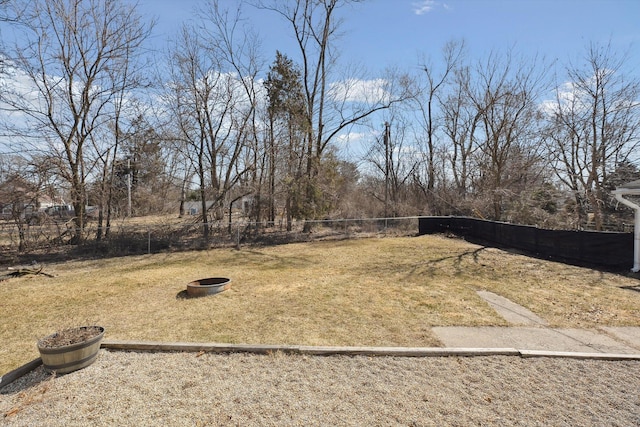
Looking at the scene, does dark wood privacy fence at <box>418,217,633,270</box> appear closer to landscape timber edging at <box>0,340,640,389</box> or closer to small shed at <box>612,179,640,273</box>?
small shed at <box>612,179,640,273</box>

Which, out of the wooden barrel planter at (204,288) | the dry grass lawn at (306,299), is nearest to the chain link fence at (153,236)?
the dry grass lawn at (306,299)

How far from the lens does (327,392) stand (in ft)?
9.22

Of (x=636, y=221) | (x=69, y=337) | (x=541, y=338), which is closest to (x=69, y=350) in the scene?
(x=69, y=337)

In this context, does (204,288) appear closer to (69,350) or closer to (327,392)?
(69,350)

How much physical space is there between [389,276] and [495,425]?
5.22 m

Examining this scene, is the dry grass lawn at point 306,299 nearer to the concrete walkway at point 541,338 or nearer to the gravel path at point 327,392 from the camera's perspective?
the concrete walkway at point 541,338

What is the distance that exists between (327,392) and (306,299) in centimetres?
300

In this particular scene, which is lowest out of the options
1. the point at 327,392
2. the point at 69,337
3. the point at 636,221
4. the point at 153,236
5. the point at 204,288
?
the point at 327,392

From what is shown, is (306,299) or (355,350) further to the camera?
(306,299)

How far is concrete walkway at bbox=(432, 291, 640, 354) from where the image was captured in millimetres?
3730

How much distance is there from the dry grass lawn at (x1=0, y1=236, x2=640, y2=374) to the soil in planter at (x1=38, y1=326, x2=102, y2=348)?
0.69 metres

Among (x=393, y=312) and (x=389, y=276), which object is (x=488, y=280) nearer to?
(x=389, y=276)

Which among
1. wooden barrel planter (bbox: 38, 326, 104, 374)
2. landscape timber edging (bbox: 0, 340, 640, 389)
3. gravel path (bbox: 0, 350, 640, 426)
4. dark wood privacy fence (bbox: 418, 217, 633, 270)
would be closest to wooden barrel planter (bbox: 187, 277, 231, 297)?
Result: landscape timber edging (bbox: 0, 340, 640, 389)

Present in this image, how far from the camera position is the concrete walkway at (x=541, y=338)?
373 centimetres
